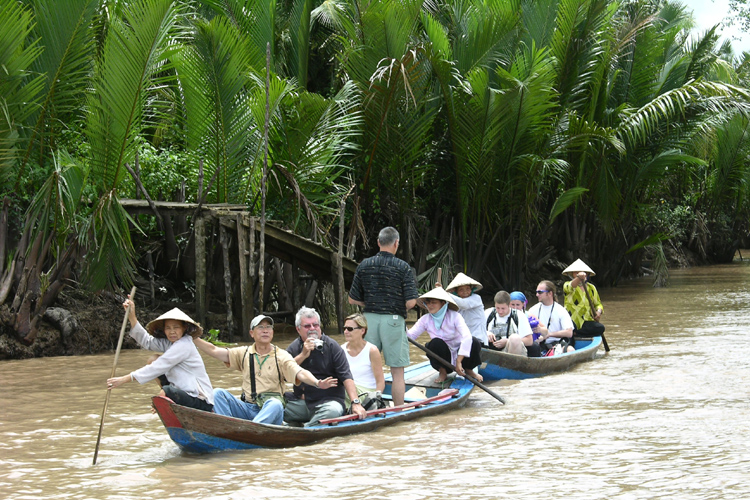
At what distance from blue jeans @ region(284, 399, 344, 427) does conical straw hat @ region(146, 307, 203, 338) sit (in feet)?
3.54

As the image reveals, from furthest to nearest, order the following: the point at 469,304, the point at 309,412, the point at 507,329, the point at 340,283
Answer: the point at 340,283
the point at 507,329
the point at 469,304
the point at 309,412

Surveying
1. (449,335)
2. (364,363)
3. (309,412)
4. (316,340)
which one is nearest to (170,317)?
(316,340)

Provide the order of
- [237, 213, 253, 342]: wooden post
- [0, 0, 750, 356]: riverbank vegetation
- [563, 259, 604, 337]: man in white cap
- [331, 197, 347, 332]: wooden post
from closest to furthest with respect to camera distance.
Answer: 1. [0, 0, 750, 356]: riverbank vegetation
2. [563, 259, 604, 337]: man in white cap
3. [237, 213, 253, 342]: wooden post
4. [331, 197, 347, 332]: wooden post

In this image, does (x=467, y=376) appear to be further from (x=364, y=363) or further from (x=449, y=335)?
(x=364, y=363)

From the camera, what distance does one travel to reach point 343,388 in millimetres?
7582

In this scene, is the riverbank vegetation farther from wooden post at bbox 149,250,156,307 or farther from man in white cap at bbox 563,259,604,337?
man in white cap at bbox 563,259,604,337

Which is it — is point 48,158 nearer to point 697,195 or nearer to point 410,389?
point 410,389

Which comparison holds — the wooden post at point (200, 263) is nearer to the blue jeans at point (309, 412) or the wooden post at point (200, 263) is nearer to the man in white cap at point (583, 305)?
the man in white cap at point (583, 305)

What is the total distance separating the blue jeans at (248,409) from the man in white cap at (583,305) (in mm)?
6225

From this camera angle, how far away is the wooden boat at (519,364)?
398 inches

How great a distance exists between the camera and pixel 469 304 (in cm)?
990

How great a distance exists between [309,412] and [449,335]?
2145mm

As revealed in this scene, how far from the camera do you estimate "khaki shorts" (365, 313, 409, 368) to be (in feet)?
27.7

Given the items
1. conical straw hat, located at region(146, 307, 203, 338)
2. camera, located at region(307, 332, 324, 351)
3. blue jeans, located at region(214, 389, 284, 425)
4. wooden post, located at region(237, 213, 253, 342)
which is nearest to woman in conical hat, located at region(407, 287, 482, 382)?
camera, located at region(307, 332, 324, 351)
